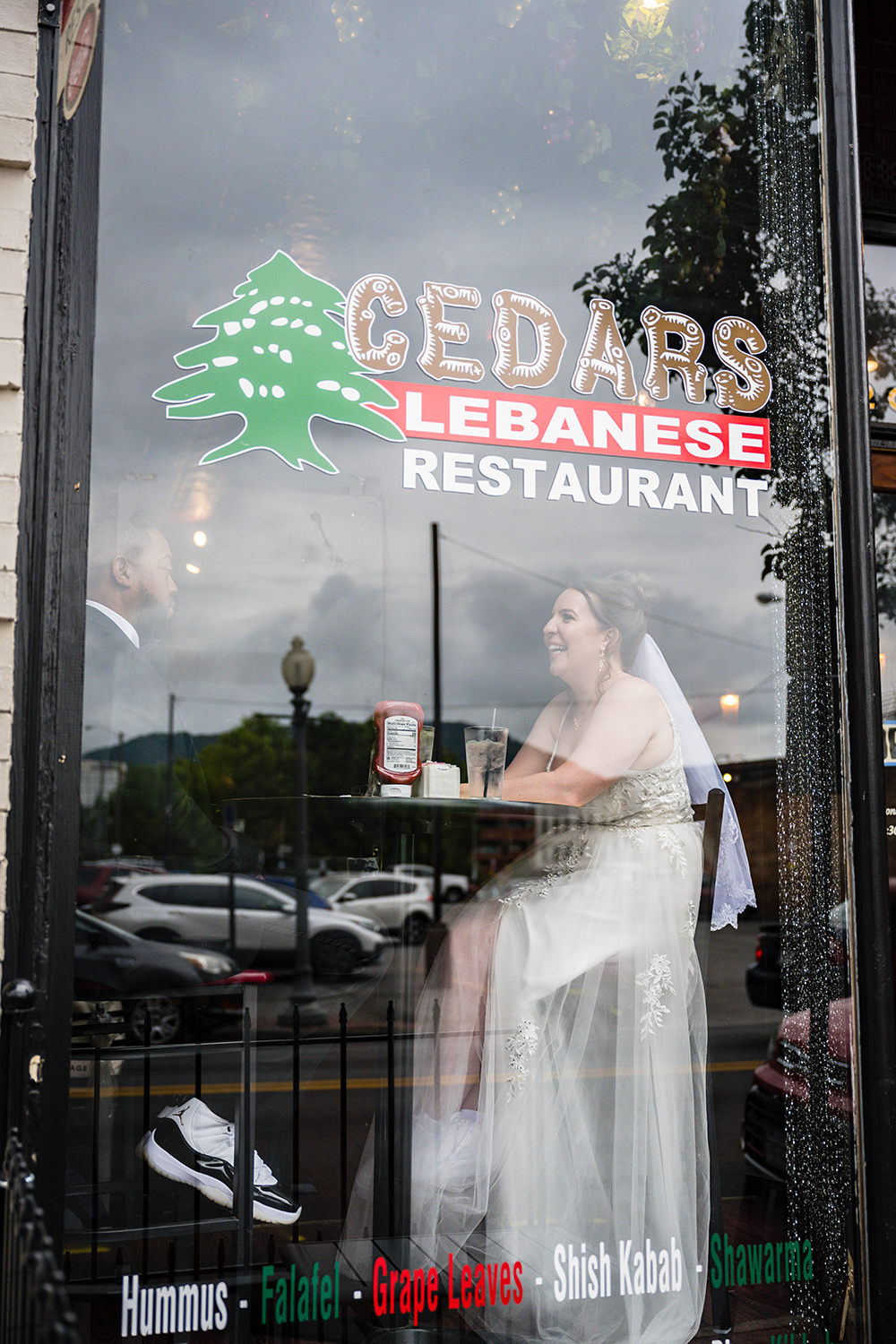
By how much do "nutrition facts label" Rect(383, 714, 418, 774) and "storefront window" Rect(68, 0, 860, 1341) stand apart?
93 mm

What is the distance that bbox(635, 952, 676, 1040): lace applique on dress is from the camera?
2.34 metres

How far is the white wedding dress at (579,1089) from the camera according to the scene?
2.04 meters

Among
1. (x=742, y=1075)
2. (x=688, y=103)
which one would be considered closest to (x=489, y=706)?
(x=688, y=103)

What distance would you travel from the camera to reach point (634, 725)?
2.53 m

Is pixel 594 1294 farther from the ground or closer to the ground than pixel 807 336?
closer to the ground

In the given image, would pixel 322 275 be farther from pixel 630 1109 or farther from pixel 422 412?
pixel 630 1109

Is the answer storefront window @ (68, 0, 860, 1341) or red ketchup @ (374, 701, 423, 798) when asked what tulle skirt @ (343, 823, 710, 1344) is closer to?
storefront window @ (68, 0, 860, 1341)

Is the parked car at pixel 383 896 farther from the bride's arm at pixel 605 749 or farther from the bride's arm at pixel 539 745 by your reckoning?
the bride's arm at pixel 605 749

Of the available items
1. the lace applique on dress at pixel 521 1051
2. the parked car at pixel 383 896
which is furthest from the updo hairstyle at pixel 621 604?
the parked car at pixel 383 896

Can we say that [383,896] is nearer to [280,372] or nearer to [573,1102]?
[573,1102]

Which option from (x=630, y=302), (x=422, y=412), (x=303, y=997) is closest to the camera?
(x=422, y=412)

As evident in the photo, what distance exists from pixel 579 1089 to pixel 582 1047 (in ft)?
0.30

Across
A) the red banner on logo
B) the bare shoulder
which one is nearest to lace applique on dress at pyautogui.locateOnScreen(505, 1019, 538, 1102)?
the bare shoulder

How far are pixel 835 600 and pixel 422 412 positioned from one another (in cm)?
102
